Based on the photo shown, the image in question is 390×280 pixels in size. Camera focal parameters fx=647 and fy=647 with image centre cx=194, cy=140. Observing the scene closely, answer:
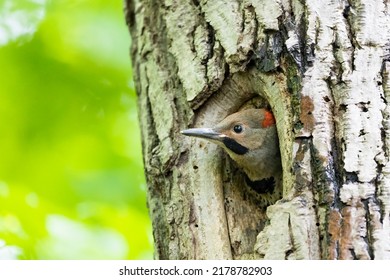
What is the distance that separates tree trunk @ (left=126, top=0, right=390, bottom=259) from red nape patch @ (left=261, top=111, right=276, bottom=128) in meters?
0.09

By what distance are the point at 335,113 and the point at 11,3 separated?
4.42 m

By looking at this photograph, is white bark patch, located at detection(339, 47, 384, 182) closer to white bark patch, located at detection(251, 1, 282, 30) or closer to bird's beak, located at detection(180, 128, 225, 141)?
white bark patch, located at detection(251, 1, 282, 30)

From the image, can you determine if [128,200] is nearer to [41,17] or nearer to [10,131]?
[10,131]

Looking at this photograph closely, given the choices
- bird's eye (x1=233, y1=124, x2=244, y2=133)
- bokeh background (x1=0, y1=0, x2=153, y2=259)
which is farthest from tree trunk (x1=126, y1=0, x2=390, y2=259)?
bokeh background (x1=0, y1=0, x2=153, y2=259)

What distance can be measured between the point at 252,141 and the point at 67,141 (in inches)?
89.3

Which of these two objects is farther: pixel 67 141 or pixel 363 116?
pixel 67 141

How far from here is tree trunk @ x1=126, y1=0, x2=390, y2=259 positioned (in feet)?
10.6

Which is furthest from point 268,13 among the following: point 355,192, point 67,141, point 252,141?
point 67,141

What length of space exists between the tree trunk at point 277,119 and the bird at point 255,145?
0.22ft

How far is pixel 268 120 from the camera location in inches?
175

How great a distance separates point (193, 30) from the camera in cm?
440

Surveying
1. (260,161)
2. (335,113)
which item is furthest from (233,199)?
(335,113)

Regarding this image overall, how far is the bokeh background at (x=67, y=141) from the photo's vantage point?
5.95 m

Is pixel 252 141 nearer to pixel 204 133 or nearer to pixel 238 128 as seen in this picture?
pixel 238 128
